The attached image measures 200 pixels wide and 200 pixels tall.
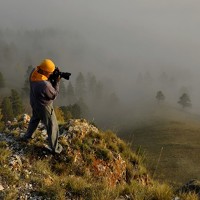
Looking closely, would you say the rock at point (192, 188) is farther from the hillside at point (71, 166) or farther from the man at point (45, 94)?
the man at point (45, 94)

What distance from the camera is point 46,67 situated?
36.2 feet

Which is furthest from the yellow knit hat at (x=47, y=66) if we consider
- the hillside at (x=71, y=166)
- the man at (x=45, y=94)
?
the hillside at (x=71, y=166)

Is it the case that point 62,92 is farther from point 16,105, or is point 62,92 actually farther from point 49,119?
point 49,119

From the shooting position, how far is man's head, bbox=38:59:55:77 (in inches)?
432

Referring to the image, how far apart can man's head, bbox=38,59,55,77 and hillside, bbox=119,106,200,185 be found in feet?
101

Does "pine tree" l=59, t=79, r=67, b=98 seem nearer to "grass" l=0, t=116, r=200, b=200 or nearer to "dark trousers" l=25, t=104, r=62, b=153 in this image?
"grass" l=0, t=116, r=200, b=200

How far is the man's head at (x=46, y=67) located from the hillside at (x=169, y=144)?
3065 centimetres

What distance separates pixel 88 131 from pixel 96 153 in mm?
1543

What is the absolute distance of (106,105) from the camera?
160 metres

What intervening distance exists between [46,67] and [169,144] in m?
71.9

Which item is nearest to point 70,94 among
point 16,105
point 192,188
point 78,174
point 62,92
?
point 62,92

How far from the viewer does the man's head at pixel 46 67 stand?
11.0m

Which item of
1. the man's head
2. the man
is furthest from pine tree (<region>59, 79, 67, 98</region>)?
the man's head

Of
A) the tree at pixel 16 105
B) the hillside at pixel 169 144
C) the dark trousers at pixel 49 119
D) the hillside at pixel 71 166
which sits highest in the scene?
the dark trousers at pixel 49 119
